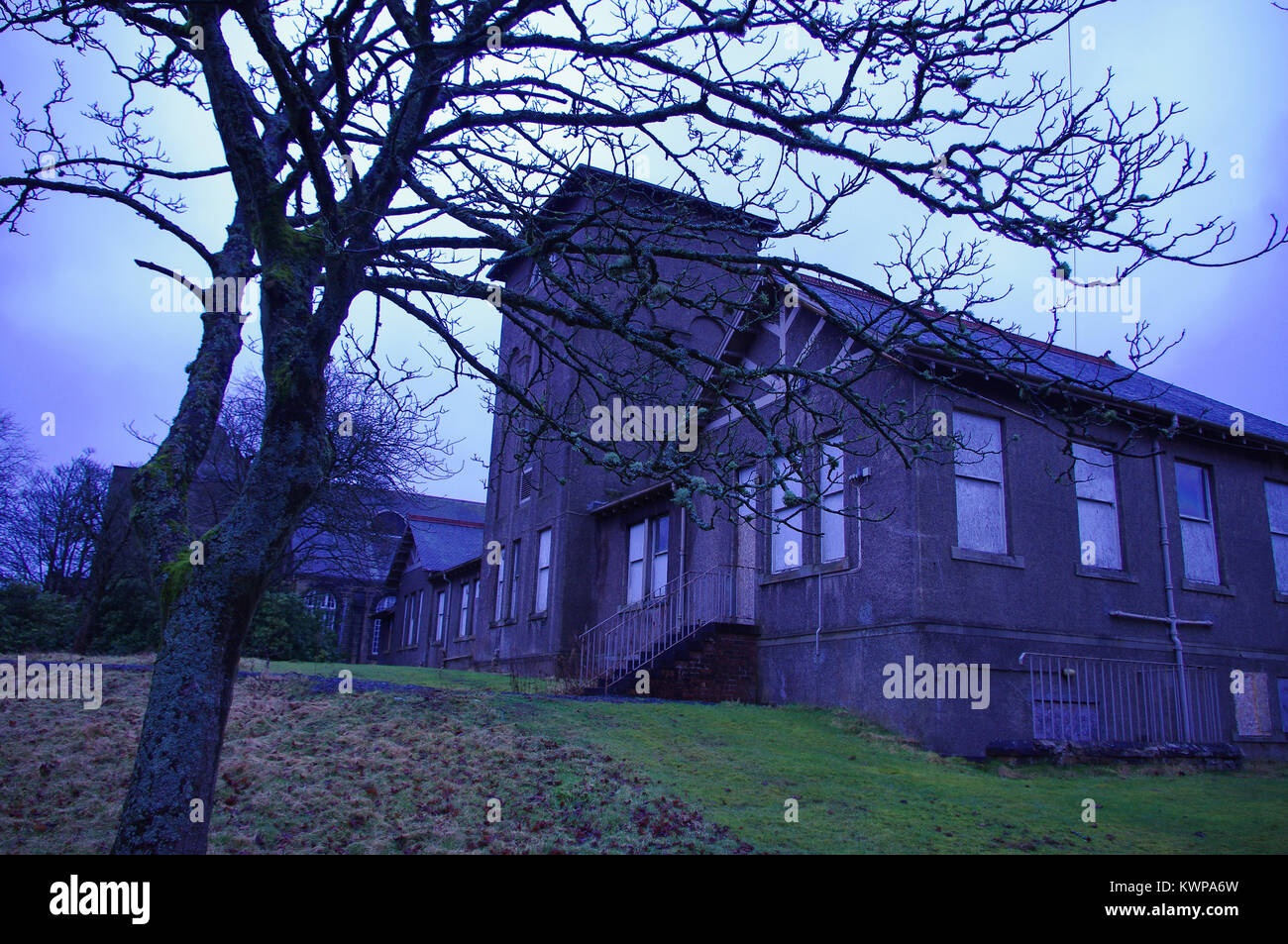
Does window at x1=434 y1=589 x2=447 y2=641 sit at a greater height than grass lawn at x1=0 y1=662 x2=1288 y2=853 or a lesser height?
greater

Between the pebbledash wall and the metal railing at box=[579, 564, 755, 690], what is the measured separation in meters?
0.43

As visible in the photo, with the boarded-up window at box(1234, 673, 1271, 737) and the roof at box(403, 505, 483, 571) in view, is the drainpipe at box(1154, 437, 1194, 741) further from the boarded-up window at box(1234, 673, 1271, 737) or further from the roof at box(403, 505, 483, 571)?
the roof at box(403, 505, 483, 571)

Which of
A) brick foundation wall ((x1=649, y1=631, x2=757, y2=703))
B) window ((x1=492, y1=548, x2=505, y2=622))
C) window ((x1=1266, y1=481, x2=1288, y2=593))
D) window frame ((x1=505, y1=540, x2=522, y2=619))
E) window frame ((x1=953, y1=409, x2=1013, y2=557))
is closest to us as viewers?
window frame ((x1=953, y1=409, x2=1013, y2=557))

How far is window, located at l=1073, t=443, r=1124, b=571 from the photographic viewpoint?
13.8 m

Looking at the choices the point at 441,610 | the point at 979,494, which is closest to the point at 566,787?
the point at 979,494

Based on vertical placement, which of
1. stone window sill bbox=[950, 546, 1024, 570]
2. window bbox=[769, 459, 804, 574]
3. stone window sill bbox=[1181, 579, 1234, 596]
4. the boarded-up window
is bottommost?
the boarded-up window

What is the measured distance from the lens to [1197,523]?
1533 cm

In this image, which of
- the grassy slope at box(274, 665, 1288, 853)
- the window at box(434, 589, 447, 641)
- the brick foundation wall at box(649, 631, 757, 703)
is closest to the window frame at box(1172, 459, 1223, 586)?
the grassy slope at box(274, 665, 1288, 853)

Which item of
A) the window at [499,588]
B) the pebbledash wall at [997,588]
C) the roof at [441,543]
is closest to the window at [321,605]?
the roof at [441,543]

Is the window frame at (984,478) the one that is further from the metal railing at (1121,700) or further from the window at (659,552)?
the window at (659,552)

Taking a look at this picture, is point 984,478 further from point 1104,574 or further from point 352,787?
point 352,787

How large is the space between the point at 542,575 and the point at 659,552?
468 cm
